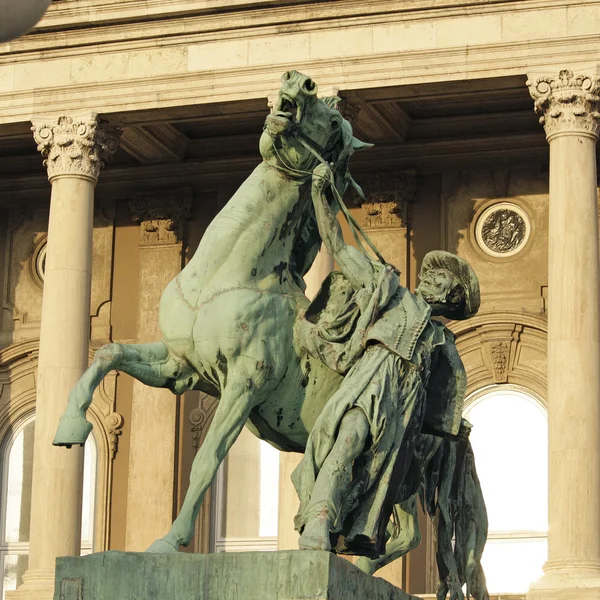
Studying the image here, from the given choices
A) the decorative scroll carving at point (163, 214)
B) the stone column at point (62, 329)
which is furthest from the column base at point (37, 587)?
the decorative scroll carving at point (163, 214)

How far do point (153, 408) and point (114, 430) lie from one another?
661mm

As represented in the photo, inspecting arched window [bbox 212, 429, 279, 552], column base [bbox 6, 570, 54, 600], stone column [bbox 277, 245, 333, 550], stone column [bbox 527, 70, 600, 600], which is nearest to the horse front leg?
stone column [bbox 527, 70, 600, 600]

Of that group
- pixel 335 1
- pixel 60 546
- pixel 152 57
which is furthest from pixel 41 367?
pixel 335 1

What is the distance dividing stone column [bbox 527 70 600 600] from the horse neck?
1284 centimetres

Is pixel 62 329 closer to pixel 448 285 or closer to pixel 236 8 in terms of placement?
pixel 236 8

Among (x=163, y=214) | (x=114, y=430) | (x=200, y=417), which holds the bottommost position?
(x=114, y=430)

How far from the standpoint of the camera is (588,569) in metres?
20.5

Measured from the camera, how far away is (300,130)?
8.10m

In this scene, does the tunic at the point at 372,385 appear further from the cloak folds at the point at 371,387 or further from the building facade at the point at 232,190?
the building facade at the point at 232,190

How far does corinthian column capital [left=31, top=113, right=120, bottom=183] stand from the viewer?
23812 mm

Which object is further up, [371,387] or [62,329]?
[62,329]

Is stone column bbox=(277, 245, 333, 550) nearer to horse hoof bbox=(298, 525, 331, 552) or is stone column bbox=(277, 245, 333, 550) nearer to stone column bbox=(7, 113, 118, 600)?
stone column bbox=(7, 113, 118, 600)

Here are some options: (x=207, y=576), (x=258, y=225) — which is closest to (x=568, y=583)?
(x=258, y=225)

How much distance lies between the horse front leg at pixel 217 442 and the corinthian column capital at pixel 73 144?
16322 millimetres
